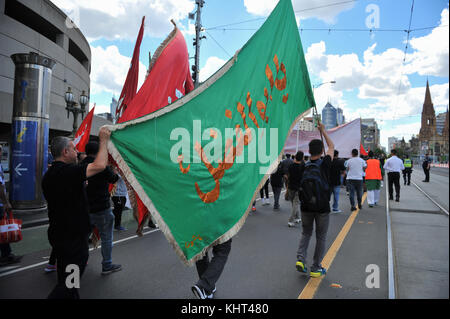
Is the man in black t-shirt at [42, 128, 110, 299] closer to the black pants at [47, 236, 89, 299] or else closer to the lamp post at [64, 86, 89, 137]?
the black pants at [47, 236, 89, 299]

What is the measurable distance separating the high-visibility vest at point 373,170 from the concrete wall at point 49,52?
1936cm

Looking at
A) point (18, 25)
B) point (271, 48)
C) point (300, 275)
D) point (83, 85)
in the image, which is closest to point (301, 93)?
point (271, 48)

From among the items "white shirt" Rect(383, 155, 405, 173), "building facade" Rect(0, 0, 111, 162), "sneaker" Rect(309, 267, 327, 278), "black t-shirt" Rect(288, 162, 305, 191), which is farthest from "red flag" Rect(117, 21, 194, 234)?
"building facade" Rect(0, 0, 111, 162)

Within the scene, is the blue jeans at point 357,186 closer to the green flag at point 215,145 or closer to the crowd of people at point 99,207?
the crowd of people at point 99,207

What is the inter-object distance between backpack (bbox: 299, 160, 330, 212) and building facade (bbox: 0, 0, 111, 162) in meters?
17.8

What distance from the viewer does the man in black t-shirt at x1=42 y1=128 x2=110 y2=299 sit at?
255cm

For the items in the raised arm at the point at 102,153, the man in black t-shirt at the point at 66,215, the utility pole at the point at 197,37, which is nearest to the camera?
the raised arm at the point at 102,153

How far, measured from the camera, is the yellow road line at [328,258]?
3.50 metres

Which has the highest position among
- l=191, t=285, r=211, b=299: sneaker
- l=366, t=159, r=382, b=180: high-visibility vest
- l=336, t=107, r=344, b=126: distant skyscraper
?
l=336, t=107, r=344, b=126: distant skyscraper

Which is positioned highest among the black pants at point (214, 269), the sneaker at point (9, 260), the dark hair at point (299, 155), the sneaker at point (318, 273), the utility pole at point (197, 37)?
the utility pole at point (197, 37)

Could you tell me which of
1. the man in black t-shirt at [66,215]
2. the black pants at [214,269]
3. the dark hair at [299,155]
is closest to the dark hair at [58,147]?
the man in black t-shirt at [66,215]

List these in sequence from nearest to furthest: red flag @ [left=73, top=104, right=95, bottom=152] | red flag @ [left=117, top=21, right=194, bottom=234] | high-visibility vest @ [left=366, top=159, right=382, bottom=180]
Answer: red flag @ [left=117, top=21, right=194, bottom=234]
red flag @ [left=73, top=104, right=95, bottom=152]
high-visibility vest @ [left=366, top=159, right=382, bottom=180]

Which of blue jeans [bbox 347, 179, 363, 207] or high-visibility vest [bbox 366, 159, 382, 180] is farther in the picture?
high-visibility vest [bbox 366, 159, 382, 180]

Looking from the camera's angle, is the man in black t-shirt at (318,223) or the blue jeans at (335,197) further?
the blue jeans at (335,197)
